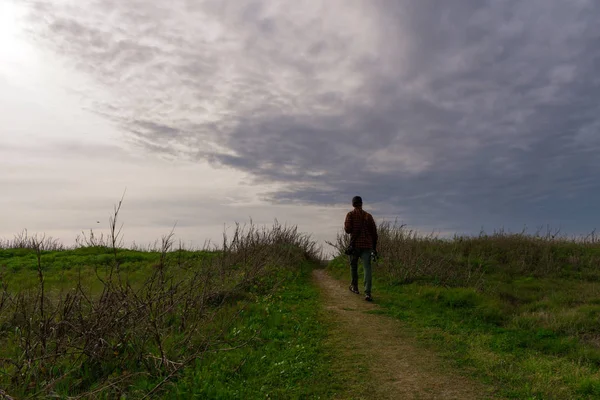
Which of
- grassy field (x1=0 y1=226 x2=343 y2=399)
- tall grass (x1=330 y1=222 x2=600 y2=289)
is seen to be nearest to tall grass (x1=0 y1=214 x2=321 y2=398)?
grassy field (x1=0 y1=226 x2=343 y2=399)

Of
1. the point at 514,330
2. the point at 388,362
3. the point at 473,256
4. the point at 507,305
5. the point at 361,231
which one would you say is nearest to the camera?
the point at 388,362

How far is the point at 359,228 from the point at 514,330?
526cm

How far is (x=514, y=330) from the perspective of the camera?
403 inches

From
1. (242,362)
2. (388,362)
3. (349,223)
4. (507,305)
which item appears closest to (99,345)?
(242,362)

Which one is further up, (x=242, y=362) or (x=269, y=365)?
(x=242, y=362)

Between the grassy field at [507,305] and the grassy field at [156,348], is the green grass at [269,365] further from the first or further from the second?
the grassy field at [507,305]

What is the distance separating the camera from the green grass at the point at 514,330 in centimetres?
688

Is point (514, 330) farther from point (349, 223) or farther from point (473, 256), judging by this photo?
point (473, 256)

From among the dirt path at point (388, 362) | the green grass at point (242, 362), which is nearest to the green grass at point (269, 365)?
the green grass at point (242, 362)

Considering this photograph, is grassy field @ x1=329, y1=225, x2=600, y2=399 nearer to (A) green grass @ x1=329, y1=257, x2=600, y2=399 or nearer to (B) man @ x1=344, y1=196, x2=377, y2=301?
(A) green grass @ x1=329, y1=257, x2=600, y2=399

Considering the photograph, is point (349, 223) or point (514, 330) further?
point (349, 223)

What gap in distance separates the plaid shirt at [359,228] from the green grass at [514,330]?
1.89 metres

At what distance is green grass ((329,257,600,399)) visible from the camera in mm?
6883

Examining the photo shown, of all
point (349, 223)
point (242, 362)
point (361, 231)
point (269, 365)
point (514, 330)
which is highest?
point (349, 223)
